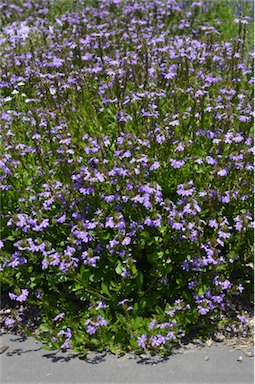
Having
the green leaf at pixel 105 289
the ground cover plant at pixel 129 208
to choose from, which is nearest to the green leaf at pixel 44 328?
the ground cover plant at pixel 129 208

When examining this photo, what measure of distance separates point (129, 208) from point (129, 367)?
104cm

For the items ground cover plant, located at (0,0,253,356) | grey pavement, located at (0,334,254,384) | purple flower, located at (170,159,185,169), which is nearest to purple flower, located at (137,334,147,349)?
ground cover plant, located at (0,0,253,356)

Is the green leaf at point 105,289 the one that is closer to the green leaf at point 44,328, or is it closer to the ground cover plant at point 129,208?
the ground cover plant at point 129,208

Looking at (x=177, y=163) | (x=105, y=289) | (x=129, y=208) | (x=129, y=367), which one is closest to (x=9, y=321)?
(x=105, y=289)

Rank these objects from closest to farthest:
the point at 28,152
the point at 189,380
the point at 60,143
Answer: the point at 189,380 < the point at 60,143 < the point at 28,152

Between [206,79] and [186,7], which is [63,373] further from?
[186,7]

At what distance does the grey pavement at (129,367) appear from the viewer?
3623 millimetres

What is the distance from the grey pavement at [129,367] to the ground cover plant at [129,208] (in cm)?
9

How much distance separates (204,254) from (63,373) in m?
1.23

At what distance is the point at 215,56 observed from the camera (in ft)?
16.3

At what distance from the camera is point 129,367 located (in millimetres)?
3730

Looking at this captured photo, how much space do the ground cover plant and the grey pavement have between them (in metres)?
0.09

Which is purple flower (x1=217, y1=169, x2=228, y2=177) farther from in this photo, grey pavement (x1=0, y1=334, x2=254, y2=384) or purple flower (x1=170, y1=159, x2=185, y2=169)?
grey pavement (x1=0, y1=334, x2=254, y2=384)

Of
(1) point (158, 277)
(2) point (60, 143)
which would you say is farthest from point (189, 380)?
(2) point (60, 143)
